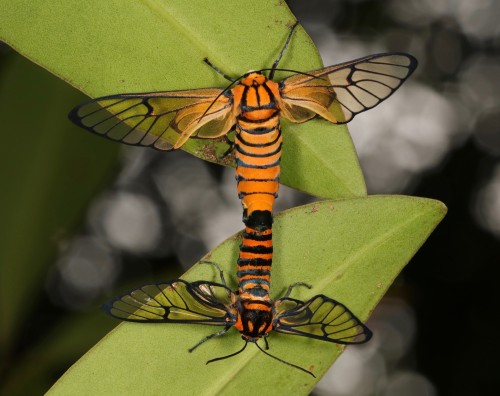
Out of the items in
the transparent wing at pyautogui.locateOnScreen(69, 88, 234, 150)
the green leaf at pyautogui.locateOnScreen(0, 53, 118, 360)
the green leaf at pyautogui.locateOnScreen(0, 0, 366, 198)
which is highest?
the green leaf at pyautogui.locateOnScreen(0, 0, 366, 198)

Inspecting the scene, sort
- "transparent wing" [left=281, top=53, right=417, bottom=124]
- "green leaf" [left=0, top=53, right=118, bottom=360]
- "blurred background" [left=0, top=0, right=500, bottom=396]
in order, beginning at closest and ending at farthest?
"transparent wing" [left=281, top=53, right=417, bottom=124] < "green leaf" [left=0, top=53, right=118, bottom=360] < "blurred background" [left=0, top=0, right=500, bottom=396]

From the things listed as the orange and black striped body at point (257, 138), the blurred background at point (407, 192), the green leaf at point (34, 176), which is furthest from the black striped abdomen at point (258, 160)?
the blurred background at point (407, 192)

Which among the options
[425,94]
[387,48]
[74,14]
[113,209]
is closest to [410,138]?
[425,94]

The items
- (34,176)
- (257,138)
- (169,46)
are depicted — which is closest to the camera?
(169,46)

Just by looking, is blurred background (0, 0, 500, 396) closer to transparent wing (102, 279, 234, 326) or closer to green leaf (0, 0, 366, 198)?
transparent wing (102, 279, 234, 326)

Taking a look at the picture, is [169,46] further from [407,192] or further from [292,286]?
[407,192]

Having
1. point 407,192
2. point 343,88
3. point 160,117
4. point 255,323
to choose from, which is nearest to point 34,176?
point 160,117

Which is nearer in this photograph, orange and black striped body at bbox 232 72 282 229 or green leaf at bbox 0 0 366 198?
green leaf at bbox 0 0 366 198

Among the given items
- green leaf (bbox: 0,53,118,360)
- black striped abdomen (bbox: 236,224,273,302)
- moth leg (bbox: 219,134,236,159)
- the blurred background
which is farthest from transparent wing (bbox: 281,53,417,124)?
the blurred background
